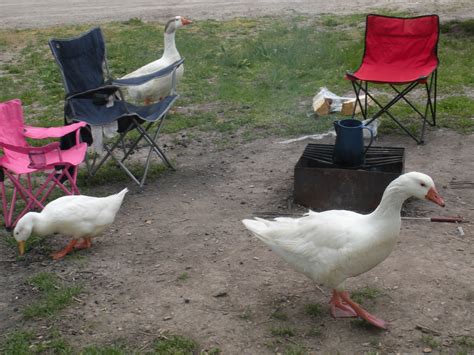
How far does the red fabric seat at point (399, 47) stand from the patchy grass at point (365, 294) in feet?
10.3

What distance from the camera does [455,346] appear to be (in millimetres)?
3557

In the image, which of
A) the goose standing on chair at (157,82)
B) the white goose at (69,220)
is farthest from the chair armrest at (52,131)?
the goose standing on chair at (157,82)

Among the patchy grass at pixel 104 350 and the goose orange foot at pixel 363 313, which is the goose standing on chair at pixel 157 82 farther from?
the goose orange foot at pixel 363 313

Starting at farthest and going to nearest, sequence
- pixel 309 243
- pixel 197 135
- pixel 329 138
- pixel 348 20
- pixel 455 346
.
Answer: pixel 348 20 → pixel 197 135 → pixel 329 138 → pixel 309 243 → pixel 455 346

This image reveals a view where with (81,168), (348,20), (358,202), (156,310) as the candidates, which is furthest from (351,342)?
(348,20)

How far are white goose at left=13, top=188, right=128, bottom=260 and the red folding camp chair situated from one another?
3.12m

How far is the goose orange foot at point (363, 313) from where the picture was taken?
3.72m

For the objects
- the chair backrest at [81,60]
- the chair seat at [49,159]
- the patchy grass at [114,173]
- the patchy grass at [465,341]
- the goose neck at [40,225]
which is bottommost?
the patchy grass at [114,173]

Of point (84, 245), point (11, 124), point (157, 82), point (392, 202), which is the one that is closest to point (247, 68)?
point (157, 82)

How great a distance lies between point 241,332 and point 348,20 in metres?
9.11

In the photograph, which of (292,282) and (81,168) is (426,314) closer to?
(292,282)

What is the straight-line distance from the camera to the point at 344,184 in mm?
5074

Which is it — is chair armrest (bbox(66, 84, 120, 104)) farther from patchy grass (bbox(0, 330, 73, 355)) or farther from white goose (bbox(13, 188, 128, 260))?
patchy grass (bbox(0, 330, 73, 355))

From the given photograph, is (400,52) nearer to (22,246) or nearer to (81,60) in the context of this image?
(81,60)
